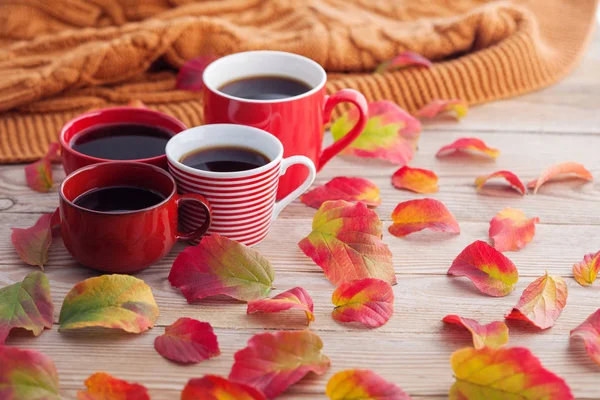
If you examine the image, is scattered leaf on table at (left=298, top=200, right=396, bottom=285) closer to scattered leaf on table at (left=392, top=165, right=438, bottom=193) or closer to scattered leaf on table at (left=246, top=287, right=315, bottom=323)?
scattered leaf on table at (left=246, top=287, right=315, bottom=323)

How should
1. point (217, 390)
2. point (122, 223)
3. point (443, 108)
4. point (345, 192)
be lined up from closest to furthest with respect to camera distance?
point (217, 390), point (122, 223), point (345, 192), point (443, 108)

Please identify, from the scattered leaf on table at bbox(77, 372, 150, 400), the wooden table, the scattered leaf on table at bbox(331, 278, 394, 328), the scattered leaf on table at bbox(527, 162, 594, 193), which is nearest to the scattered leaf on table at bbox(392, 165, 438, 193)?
the wooden table

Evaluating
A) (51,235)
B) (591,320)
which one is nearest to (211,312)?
(51,235)

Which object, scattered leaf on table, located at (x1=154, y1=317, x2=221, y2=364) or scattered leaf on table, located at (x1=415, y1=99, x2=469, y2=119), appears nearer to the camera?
scattered leaf on table, located at (x1=154, y1=317, x2=221, y2=364)

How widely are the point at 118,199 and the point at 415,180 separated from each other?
371 millimetres

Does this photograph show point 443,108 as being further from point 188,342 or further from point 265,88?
point 188,342

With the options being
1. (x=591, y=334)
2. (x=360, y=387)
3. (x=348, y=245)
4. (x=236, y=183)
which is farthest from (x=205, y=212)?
(x=591, y=334)

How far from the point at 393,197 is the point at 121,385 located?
428 millimetres

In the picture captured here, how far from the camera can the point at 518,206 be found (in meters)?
0.89

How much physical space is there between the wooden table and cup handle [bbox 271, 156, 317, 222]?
0.09ft

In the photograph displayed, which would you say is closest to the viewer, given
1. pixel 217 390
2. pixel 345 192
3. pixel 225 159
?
pixel 217 390

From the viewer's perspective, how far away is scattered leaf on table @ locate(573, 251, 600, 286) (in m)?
0.75

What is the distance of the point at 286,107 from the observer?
0.82 m

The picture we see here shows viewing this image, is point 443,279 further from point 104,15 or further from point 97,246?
point 104,15
